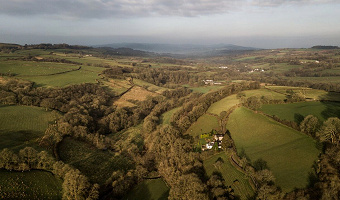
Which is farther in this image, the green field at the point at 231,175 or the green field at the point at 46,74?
the green field at the point at 46,74

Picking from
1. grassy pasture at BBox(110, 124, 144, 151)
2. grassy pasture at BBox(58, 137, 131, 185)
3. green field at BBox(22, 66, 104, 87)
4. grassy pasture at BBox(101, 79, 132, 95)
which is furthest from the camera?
grassy pasture at BBox(101, 79, 132, 95)

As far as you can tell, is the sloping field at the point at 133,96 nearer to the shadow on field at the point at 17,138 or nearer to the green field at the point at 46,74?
the green field at the point at 46,74

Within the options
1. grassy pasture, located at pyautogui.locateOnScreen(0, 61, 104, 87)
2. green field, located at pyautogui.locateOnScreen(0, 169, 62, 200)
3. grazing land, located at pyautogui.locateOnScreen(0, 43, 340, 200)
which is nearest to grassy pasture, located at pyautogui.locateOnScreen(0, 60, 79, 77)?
grassy pasture, located at pyautogui.locateOnScreen(0, 61, 104, 87)

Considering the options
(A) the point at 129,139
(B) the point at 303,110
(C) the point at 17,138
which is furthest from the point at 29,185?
(B) the point at 303,110

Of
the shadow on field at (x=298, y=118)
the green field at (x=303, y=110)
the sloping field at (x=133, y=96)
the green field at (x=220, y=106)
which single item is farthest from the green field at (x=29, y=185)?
the sloping field at (x=133, y=96)

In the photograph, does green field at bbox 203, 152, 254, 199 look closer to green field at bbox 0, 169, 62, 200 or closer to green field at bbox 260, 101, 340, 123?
green field at bbox 260, 101, 340, 123

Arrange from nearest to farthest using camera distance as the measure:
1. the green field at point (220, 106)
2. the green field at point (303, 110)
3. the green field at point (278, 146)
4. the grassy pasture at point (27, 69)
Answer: the green field at point (278, 146), the green field at point (303, 110), the green field at point (220, 106), the grassy pasture at point (27, 69)
